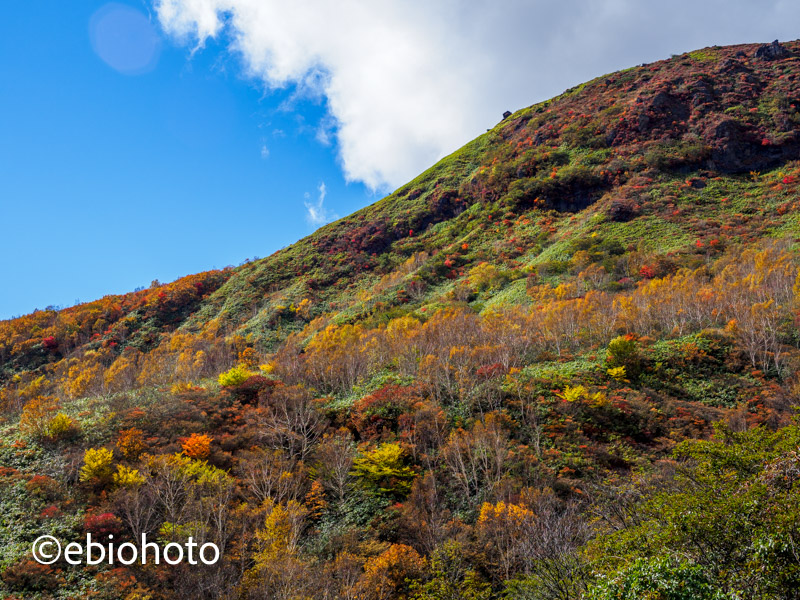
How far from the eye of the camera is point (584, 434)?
27969mm

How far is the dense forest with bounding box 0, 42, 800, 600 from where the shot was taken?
1340cm

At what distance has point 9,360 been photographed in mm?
70062

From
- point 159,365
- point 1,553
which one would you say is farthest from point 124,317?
point 1,553

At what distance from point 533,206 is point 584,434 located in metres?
72.6

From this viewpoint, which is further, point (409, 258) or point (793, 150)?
point (409, 258)

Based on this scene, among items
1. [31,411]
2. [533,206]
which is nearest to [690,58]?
[533,206]

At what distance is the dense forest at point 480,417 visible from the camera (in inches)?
527

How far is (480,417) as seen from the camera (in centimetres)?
2936

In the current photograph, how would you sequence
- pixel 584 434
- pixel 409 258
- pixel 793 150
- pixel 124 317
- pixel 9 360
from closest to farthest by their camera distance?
pixel 584 434 → pixel 9 360 → pixel 793 150 → pixel 124 317 → pixel 409 258

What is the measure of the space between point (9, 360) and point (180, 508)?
255 feet

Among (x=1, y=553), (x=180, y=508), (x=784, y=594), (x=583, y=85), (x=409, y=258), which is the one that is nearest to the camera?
(x=784, y=594)

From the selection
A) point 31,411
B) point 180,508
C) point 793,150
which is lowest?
point 180,508

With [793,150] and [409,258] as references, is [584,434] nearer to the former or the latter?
[409,258]

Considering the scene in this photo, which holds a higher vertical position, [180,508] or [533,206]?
[533,206]
